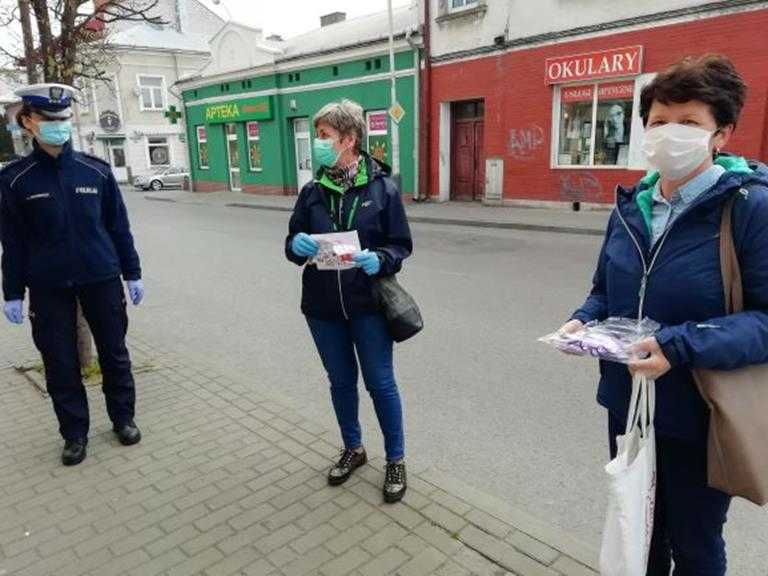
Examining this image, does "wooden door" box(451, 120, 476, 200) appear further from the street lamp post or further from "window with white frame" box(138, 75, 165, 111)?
"window with white frame" box(138, 75, 165, 111)

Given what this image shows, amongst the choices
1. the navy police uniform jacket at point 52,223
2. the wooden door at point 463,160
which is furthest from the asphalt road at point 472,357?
the wooden door at point 463,160

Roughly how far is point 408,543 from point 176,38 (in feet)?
146

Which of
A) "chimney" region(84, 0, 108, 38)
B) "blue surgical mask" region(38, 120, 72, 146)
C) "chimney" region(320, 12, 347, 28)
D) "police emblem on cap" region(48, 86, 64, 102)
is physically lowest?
"blue surgical mask" region(38, 120, 72, 146)

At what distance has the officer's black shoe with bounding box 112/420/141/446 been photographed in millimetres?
3859

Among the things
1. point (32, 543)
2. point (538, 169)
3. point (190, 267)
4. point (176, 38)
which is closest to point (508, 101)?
point (538, 169)

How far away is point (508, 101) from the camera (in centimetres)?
1596

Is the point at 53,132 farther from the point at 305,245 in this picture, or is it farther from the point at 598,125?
the point at 598,125

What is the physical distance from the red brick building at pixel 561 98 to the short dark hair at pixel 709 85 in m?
10.7

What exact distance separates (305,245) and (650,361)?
170 cm

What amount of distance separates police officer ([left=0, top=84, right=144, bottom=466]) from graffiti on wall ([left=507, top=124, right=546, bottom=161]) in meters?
13.2

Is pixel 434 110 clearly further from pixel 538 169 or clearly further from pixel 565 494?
pixel 565 494

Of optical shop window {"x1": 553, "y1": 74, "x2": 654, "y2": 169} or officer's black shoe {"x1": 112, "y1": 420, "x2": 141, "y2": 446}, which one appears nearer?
officer's black shoe {"x1": 112, "y1": 420, "x2": 141, "y2": 446}

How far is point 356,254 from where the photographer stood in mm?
2861

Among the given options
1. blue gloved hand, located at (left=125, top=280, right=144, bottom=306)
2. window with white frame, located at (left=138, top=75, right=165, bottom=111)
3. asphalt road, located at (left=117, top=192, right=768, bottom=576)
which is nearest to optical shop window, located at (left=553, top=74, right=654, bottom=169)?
asphalt road, located at (left=117, top=192, right=768, bottom=576)
